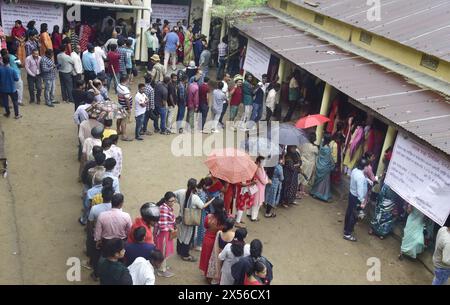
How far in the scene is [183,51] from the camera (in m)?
18.0

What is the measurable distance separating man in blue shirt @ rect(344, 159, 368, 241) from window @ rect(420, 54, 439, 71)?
276cm

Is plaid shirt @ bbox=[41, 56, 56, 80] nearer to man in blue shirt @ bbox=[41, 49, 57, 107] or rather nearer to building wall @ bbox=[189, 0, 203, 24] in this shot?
man in blue shirt @ bbox=[41, 49, 57, 107]

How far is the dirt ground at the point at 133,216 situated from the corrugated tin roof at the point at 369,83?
2.28 metres

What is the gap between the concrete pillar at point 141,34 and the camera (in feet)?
55.5

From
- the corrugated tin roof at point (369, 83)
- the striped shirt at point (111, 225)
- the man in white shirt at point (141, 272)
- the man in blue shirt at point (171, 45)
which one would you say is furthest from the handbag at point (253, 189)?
the man in blue shirt at point (171, 45)

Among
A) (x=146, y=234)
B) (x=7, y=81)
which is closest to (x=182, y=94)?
(x=7, y=81)

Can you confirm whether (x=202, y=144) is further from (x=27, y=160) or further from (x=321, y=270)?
(x=321, y=270)

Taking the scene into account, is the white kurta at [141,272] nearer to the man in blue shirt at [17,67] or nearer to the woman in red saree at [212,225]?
the woman in red saree at [212,225]

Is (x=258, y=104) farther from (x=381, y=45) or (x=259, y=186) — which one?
(x=259, y=186)

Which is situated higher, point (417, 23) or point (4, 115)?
point (417, 23)

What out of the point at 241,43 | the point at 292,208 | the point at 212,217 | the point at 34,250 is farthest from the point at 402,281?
the point at 241,43

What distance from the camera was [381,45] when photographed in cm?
1213

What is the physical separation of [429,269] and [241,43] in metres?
11.3

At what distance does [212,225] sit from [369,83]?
17.4 feet
